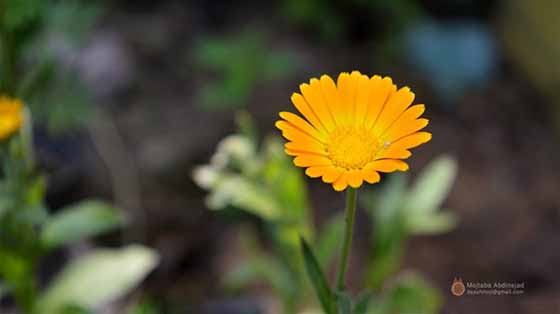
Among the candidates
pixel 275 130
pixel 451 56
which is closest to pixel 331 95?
pixel 275 130

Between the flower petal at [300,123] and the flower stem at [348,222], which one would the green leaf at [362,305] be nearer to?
the flower stem at [348,222]

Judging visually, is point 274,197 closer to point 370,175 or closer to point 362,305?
point 362,305

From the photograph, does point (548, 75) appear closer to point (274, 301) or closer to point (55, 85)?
point (274, 301)

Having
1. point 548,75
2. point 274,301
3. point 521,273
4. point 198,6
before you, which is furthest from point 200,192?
point 548,75

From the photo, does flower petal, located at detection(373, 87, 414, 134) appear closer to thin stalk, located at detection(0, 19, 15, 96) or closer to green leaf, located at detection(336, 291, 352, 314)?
green leaf, located at detection(336, 291, 352, 314)

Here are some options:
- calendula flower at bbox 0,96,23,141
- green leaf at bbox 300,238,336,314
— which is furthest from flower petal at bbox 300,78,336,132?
calendula flower at bbox 0,96,23,141
